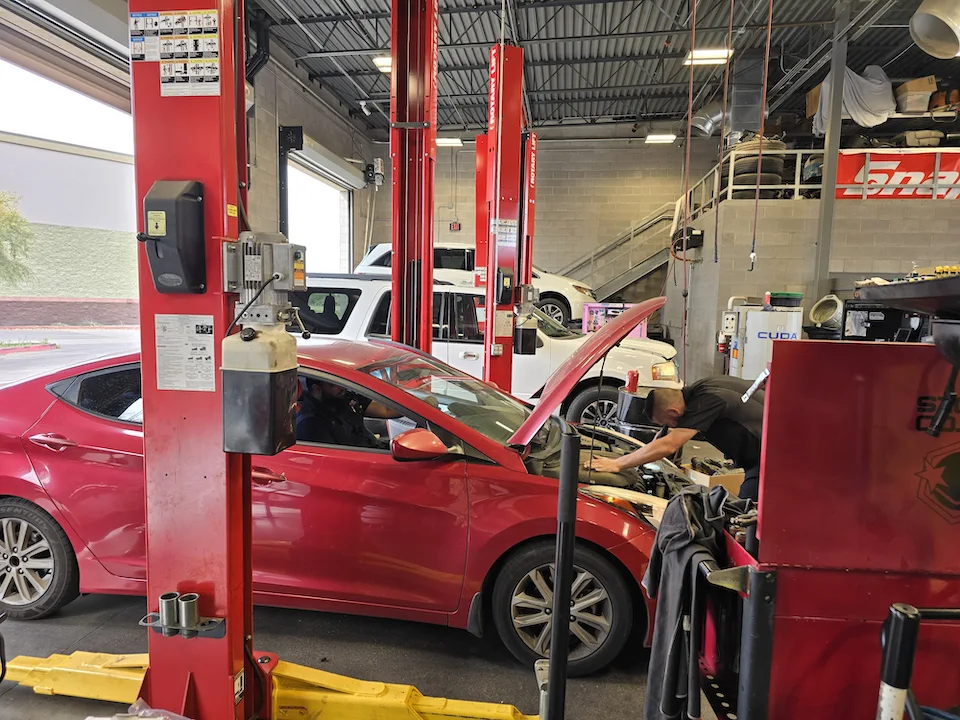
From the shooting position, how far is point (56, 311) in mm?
5883

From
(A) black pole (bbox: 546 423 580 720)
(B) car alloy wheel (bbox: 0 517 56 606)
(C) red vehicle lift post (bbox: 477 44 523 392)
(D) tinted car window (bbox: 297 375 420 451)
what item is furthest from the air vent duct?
(B) car alloy wheel (bbox: 0 517 56 606)

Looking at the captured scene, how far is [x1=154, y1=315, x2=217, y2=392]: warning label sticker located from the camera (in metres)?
1.68

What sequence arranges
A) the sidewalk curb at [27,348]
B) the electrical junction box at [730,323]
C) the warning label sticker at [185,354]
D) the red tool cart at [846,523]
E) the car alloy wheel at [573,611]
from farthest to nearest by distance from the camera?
the electrical junction box at [730,323]
the sidewalk curb at [27,348]
the car alloy wheel at [573,611]
the warning label sticker at [185,354]
the red tool cart at [846,523]

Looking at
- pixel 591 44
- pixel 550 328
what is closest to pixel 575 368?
pixel 550 328

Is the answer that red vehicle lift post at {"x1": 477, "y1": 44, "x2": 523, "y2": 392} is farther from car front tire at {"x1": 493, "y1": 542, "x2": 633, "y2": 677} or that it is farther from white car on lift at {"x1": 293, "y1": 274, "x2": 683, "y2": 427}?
car front tire at {"x1": 493, "y1": 542, "x2": 633, "y2": 677}

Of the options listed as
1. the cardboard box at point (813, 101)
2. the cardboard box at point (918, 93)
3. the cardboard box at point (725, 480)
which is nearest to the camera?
the cardboard box at point (725, 480)

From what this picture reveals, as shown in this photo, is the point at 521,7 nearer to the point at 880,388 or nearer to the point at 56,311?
the point at 56,311

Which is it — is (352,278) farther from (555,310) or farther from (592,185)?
(592,185)

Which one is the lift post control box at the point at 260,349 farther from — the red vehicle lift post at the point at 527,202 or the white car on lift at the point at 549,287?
the white car on lift at the point at 549,287

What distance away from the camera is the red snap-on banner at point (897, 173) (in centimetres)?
937

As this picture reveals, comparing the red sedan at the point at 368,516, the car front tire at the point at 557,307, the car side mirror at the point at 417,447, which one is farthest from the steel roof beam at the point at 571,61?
the car side mirror at the point at 417,447

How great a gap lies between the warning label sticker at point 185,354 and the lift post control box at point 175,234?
121 millimetres

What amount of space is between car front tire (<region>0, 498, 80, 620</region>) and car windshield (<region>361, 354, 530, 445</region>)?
5.56ft

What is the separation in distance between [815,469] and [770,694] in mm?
580
